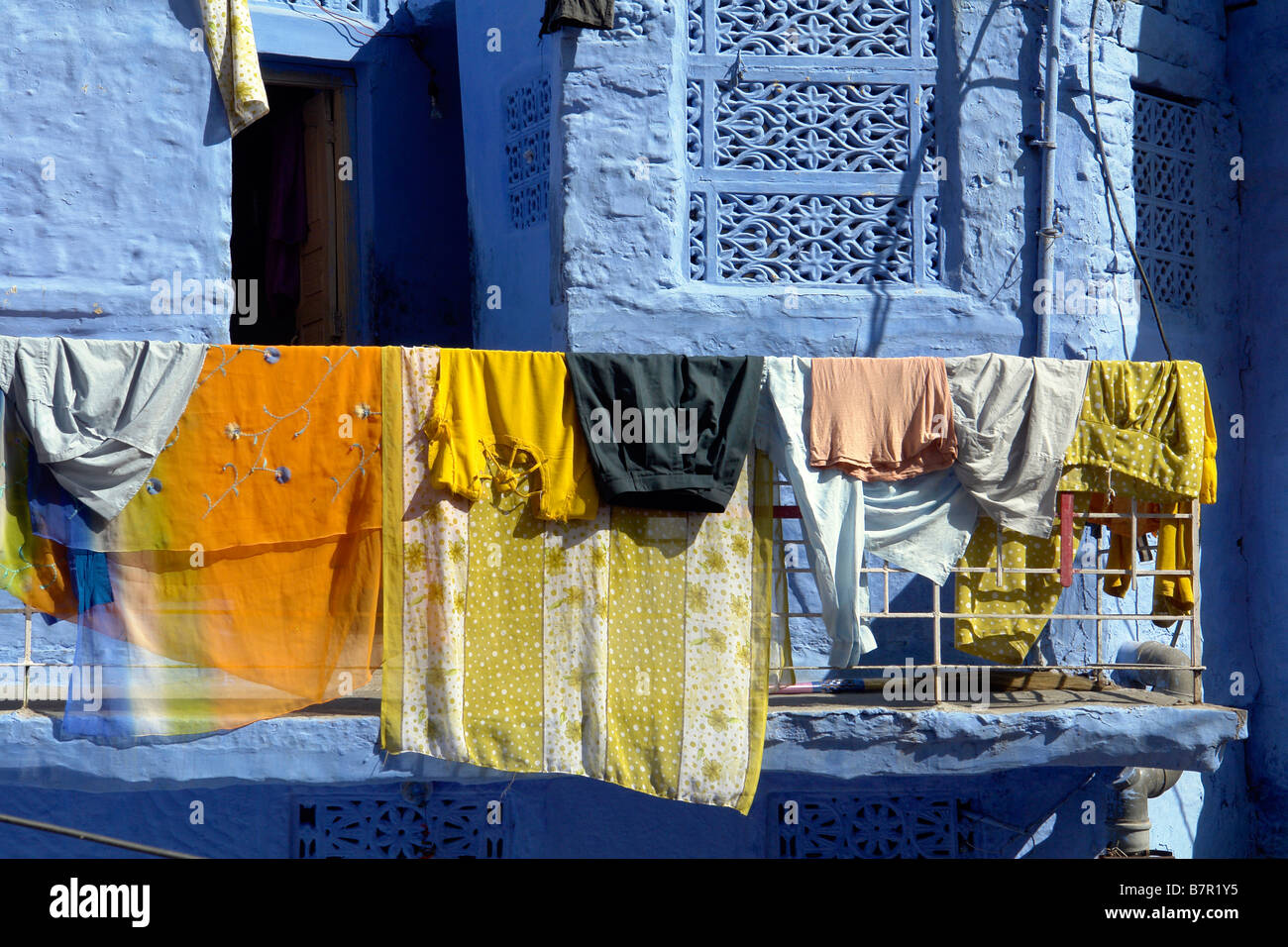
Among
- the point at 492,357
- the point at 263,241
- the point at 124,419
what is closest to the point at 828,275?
the point at 492,357

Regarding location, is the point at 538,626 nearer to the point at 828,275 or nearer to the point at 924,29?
the point at 828,275

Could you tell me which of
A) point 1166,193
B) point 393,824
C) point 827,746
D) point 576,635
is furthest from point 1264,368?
point 393,824

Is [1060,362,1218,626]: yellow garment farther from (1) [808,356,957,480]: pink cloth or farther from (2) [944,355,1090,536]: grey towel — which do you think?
(1) [808,356,957,480]: pink cloth

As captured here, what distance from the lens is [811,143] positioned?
267 inches

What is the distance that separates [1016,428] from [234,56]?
3.77m

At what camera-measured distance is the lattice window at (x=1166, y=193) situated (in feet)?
24.9

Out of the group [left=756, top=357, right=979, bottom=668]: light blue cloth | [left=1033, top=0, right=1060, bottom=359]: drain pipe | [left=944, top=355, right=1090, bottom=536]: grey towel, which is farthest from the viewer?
[left=1033, top=0, right=1060, bottom=359]: drain pipe

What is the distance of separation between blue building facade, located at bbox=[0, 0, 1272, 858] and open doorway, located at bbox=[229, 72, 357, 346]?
1.57ft

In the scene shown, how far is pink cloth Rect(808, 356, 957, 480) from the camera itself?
19.2ft

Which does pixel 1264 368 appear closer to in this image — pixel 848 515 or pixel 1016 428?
pixel 1016 428

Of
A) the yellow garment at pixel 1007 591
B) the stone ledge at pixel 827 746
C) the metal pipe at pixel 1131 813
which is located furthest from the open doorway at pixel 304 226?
the metal pipe at pixel 1131 813

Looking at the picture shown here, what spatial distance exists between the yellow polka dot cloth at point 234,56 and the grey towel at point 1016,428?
325 cm

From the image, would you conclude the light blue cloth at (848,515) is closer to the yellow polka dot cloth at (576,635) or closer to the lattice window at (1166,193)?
the yellow polka dot cloth at (576,635)

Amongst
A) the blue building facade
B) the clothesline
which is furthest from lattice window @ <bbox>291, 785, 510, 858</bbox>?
the clothesline
